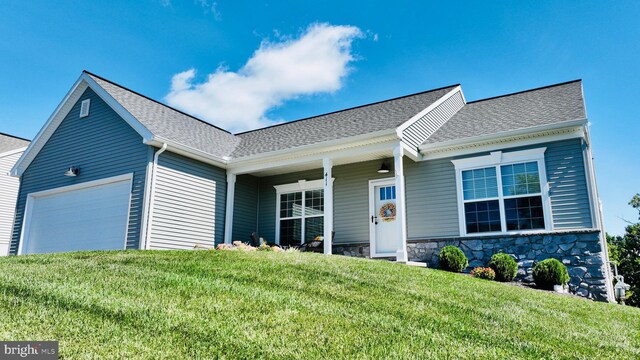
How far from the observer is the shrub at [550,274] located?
8961mm

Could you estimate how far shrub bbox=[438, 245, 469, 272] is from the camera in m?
10.1

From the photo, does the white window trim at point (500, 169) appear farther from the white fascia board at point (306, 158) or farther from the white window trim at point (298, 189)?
the white window trim at point (298, 189)

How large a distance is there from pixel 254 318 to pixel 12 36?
506 inches

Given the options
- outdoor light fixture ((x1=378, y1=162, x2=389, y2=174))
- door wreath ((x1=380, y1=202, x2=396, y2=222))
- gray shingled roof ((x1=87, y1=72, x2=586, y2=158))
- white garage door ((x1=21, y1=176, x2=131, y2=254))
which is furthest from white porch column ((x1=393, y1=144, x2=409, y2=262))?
white garage door ((x1=21, y1=176, x2=131, y2=254))

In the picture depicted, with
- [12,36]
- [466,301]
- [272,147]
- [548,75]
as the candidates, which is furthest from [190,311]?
[548,75]

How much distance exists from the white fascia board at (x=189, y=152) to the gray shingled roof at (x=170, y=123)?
171mm

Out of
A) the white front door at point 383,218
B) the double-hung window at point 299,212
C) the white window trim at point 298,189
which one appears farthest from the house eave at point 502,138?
the double-hung window at point 299,212

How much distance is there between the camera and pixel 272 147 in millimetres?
13359

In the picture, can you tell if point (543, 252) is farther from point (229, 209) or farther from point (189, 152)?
point (189, 152)

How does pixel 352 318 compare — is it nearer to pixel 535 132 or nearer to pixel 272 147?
pixel 535 132

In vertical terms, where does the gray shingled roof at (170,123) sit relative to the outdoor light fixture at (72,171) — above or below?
above

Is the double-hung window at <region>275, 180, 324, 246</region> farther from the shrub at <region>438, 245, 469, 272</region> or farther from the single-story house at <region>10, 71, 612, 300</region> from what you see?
the shrub at <region>438, 245, 469, 272</region>

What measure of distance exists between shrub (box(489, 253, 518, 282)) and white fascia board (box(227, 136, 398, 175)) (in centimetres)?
336

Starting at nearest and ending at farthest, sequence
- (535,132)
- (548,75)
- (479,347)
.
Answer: (479,347) → (535,132) → (548,75)
